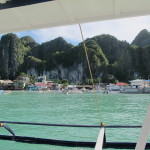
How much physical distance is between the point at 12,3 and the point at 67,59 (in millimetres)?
145453

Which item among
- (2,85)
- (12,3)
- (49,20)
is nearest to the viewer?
(12,3)

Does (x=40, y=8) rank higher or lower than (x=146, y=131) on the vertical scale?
higher

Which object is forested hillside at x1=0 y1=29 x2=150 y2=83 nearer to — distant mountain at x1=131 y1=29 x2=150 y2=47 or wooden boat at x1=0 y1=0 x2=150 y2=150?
distant mountain at x1=131 y1=29 x2=150 y2=47

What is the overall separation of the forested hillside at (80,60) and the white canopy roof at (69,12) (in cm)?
11932

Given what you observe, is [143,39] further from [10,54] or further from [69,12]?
[69,12]

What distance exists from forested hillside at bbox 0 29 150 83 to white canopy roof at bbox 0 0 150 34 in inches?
4698


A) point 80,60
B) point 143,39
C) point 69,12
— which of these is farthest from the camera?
point 143,39

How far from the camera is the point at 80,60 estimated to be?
142m

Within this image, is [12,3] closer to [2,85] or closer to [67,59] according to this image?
[2,85]

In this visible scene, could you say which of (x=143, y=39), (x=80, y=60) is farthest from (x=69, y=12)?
(x=143, y=39)

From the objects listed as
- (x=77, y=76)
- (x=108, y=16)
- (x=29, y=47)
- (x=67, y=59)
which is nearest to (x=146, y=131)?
(x=108, y=16)

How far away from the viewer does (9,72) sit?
147125 mm

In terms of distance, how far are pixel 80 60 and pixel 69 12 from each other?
140 m

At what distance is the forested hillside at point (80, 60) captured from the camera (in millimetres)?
131875
